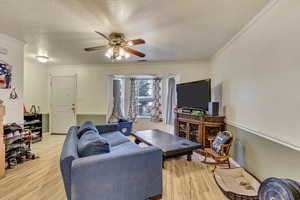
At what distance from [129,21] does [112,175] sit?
80.6 inches

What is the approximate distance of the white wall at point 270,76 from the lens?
1509 mm

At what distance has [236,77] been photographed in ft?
9.16

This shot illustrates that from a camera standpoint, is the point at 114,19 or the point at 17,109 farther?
the point at 17,109

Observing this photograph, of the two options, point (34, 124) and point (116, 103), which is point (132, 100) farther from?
point (34, 124)

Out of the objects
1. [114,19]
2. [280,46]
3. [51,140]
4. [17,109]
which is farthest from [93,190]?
[51,140]

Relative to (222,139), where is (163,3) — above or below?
above

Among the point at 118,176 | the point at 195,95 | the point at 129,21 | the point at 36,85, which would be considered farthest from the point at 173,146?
the point at 36,85

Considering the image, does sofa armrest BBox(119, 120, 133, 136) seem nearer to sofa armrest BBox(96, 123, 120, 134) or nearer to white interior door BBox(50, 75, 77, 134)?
sofa armrest BBox(96, 123, 120, 134)

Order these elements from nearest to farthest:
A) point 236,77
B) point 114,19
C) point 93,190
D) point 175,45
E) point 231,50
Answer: point 93,190 < point 114,19 < point 236,77 < point 231,50 < point 175,45

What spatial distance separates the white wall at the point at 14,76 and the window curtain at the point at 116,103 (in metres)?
2.43

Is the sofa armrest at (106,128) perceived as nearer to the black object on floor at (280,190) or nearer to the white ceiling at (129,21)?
the white ceiling at (129,21)

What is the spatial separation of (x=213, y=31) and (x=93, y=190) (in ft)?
9.43

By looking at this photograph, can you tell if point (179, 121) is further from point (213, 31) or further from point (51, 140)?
point (51, 140)

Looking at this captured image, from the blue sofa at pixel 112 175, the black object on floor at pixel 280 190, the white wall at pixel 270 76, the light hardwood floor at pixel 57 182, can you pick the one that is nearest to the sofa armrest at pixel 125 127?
the light hardwood floor at pixel 57 182
